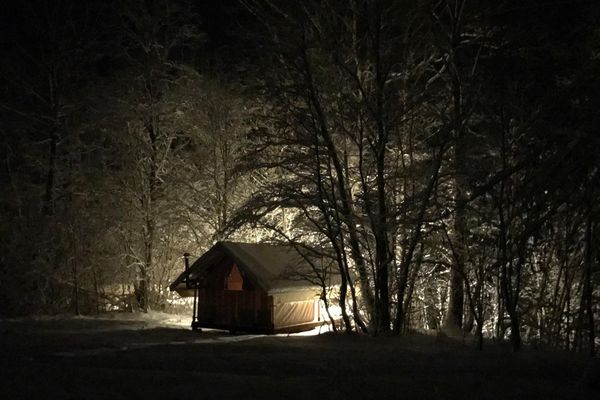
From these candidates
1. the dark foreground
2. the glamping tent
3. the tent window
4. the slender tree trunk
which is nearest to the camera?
the dark foreground

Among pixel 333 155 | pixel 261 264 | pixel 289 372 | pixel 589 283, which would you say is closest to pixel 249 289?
pixel 261 264

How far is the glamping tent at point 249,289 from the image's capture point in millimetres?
18594

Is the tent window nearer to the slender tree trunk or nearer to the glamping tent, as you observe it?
the glamping tent

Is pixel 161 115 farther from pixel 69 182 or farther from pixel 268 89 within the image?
pixel 268 89

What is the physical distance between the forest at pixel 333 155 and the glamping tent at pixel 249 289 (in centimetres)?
118

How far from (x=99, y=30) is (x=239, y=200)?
8.94 m

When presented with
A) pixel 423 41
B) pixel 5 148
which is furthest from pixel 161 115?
pixel 423 41

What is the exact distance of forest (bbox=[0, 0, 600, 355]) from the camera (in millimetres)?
13125

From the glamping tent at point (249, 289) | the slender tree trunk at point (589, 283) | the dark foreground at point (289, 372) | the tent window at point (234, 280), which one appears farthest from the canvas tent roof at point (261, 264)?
the slender tree trunk at point (589, 283)

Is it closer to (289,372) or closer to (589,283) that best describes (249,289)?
(589,283)

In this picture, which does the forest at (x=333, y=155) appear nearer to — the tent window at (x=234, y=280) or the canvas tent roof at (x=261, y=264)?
the canvas tent roof at (x=261, y=264)

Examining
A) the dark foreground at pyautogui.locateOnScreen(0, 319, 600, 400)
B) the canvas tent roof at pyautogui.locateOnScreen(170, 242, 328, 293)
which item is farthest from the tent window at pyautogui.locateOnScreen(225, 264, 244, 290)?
the dark foreground at pyautogui.locateOnScreen(0, 319, 600, 400)

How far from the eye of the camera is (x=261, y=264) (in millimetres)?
18891

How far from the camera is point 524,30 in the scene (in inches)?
603
